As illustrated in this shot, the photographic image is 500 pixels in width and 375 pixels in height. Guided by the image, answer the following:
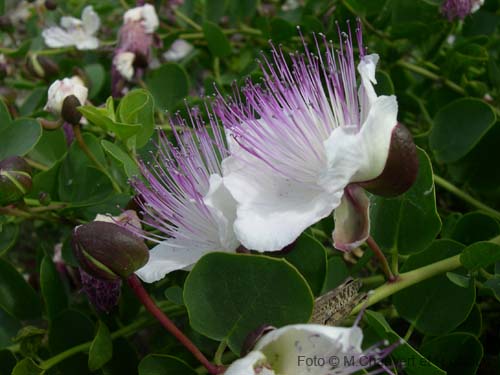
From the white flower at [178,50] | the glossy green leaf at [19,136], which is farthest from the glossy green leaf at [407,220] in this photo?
the white flower at [178,50]

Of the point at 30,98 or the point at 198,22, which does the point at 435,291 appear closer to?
the point at 30,98

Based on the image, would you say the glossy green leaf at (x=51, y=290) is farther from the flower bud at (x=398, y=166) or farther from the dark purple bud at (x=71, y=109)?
the flower bud at (x=398, y=166)

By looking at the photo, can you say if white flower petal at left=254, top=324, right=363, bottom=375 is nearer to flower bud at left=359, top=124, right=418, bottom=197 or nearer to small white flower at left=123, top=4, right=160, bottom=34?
flower bud at left=359, top=124, right=418, bottom=197

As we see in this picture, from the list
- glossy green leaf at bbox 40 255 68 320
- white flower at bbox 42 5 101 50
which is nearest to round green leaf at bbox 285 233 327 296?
glossy green leaf at bbox 40 255 68 320

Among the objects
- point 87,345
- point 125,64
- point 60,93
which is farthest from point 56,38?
point 87,345

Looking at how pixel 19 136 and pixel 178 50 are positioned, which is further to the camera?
pixel 178 50

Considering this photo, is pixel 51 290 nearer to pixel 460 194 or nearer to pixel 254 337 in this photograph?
pixel 254 337
